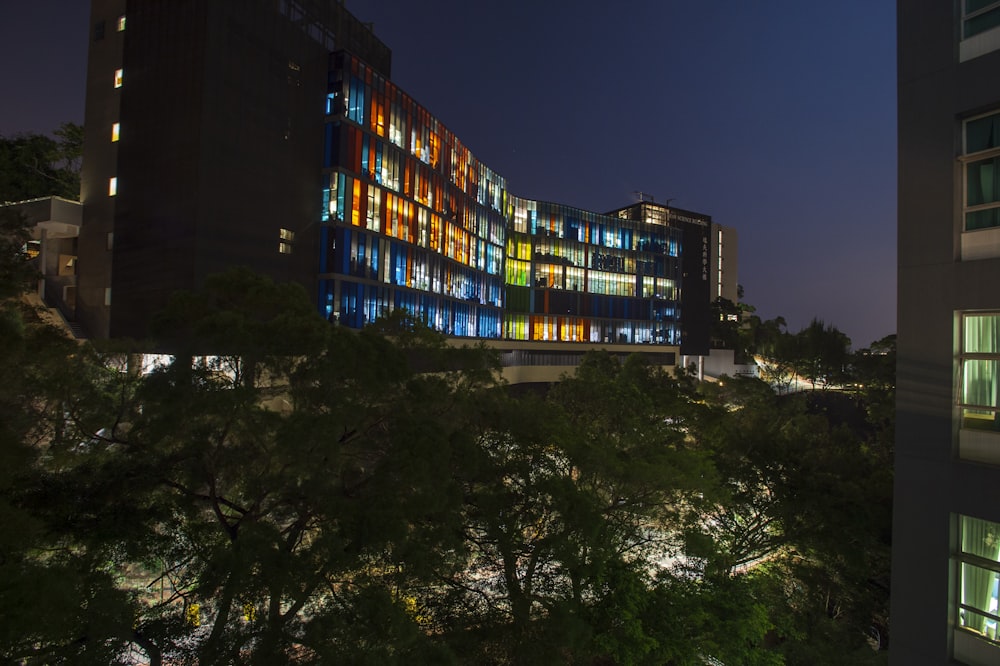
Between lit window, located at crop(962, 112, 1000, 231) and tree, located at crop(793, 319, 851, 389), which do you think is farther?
tree, located at crop(793, 319, 851, 389)

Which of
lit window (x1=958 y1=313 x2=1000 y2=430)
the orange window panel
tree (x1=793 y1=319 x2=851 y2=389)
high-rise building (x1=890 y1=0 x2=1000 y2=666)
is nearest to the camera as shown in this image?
lit window (x1=958 y1=313 x2=1000 y2=430)

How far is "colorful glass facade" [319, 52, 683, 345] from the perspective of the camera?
1294 inches

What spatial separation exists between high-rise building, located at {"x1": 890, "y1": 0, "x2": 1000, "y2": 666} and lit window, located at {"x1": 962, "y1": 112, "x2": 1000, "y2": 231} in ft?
0.05

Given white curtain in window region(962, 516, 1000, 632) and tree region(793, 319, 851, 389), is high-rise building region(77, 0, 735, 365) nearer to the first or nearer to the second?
white curtain in window region(962, 516, 1000, 632)

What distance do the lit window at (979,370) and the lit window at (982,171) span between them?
1.51 m

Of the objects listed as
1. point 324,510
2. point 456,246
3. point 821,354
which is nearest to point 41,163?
point 456,246

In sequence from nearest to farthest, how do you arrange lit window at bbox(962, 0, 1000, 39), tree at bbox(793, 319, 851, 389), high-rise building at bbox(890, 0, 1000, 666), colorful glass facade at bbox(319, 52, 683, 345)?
high-rise building at bbox(890, 0, 1000, 666), lit window at bbox(962, 0, 1000, 39), colorful glass facade at bbox(319, 52, 683, 345), tree at bbox(793, 319, 851, 389)

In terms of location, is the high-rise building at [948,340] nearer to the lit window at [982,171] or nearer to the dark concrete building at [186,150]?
the lit window at [982,171]

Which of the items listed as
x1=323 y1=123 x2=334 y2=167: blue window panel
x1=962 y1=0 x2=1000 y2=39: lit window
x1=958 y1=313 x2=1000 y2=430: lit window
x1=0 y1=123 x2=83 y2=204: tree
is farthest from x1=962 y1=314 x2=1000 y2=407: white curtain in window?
x1=0 y1=123 x2=83 y2=204: tree

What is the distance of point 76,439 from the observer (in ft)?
33.7

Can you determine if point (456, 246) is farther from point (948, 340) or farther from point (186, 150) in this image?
point (948, 340)

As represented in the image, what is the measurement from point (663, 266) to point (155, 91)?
56.2 metres

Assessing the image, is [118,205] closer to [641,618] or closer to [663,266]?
[641,618]

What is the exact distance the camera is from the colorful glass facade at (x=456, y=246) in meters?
32.9
